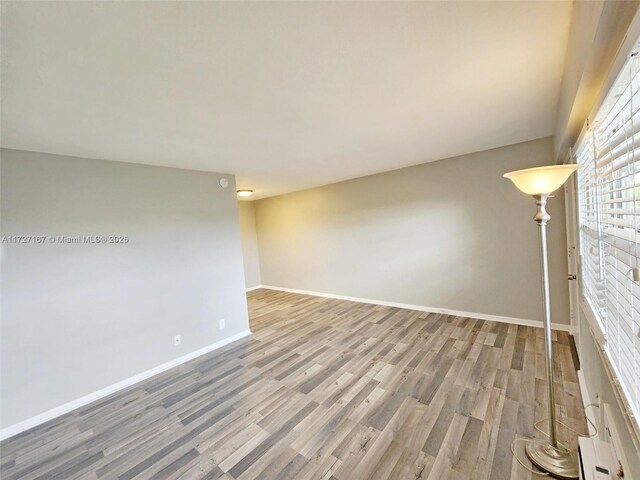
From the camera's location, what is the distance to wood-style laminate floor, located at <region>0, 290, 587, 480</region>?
1.68 meters

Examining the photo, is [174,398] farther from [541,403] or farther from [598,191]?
[598,191]

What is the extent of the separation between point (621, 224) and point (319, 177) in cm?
387

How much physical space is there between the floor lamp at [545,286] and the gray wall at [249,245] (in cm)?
608

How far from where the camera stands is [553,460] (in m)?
1.52

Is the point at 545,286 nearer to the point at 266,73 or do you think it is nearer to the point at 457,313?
the point at 266,73

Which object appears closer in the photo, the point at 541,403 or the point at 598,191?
the point at 598,191

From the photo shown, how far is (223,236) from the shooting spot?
3723mm

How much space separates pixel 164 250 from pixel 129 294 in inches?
23.2

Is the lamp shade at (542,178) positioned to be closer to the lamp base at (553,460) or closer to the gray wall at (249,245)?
the lamp base at (553,460)

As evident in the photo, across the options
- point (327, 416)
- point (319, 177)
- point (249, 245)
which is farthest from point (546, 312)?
point (249, 245)

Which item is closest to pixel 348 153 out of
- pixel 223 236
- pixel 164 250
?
pixel 223 236

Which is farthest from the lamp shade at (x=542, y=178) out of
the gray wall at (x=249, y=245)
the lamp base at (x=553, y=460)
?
the gray wall at (x=249, y=245)

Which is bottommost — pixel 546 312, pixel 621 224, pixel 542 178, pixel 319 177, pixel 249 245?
pixel 546 312

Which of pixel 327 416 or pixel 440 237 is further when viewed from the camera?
pixel 440 237
